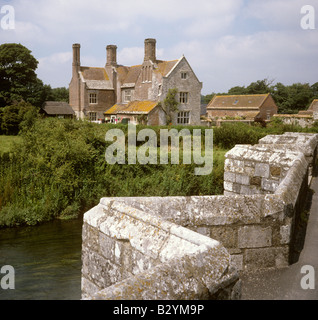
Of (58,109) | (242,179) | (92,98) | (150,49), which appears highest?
(150,49)

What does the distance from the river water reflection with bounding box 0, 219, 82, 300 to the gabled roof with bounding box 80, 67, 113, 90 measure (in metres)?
37.3

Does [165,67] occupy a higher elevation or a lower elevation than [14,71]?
lower

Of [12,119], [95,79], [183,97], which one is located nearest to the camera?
[12,119]

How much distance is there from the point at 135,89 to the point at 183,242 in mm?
44303

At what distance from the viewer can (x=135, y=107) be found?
42531 millimetres

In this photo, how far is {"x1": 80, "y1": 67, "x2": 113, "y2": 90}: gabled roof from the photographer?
160ft

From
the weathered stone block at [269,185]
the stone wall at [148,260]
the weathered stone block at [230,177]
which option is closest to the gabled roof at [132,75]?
the weathered stone block at [230,177]

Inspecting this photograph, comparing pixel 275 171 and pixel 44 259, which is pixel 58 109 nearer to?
pixel 44 259

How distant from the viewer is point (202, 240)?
111 inches

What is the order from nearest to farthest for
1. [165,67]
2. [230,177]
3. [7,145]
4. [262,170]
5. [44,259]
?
[262,170]
[230,177]
[44,259]
[7,145]
[165,67]

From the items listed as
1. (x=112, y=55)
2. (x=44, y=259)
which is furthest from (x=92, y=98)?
(x=44, y=259)

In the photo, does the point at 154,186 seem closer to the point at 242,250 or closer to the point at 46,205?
the point at 46,205

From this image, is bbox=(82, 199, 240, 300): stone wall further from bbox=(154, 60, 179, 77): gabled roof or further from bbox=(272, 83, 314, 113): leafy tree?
bbox=(272, 83, 314, 113): leafy tree

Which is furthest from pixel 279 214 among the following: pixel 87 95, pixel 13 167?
pixel 87 95
